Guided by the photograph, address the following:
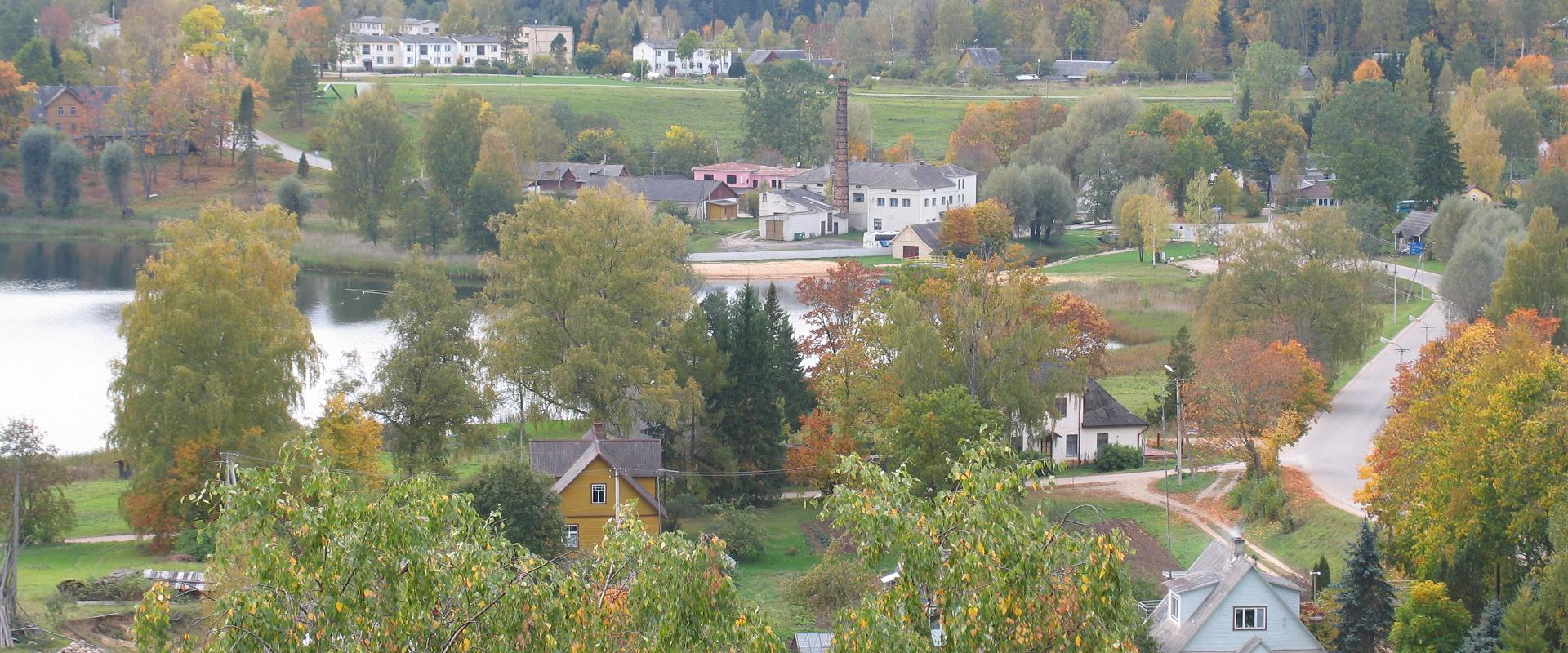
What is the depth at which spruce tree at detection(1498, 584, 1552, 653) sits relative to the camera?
721 inches

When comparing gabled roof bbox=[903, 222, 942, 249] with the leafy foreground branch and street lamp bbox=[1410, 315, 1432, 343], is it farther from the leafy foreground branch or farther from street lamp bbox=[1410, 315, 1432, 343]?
the leafy foreground branch

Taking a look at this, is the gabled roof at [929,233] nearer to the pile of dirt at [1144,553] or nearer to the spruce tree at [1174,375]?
the spruce tree at [1174,375]

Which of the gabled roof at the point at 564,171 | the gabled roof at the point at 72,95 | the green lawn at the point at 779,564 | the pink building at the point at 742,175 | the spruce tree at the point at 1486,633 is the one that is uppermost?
the gabled roof at the point at 72,95

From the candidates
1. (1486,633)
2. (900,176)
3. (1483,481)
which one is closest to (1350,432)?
(1483,481)

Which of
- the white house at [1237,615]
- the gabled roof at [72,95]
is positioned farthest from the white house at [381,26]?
the white house at [1237,615]

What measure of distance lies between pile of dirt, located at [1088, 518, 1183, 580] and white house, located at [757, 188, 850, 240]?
42080 mm

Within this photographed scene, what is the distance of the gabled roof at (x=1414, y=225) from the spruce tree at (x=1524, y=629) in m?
43.7

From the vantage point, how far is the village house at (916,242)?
63.6 m

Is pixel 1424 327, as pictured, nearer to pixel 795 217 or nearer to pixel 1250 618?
pixel 1250 618

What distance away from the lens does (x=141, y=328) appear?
26.8 meters

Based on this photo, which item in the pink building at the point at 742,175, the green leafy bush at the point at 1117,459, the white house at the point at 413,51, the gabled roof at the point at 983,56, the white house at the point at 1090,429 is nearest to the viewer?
the green leafy bush at the point at 1117,459

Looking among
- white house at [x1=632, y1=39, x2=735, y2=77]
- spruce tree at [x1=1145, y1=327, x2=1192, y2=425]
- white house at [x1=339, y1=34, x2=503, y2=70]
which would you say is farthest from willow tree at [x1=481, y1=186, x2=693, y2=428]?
white house at [x1=632, y1=39, x2=735, y2=77]

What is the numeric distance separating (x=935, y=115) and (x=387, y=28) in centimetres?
4010

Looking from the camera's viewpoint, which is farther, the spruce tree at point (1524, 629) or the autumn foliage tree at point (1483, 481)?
the autumn foliage tree at point (1483, 481)
